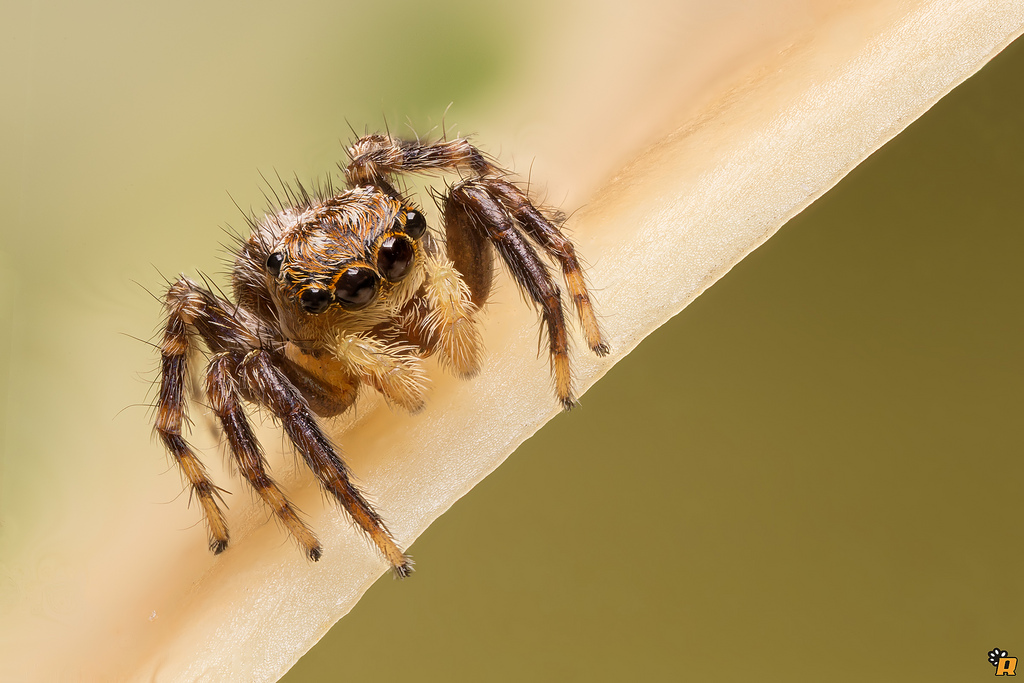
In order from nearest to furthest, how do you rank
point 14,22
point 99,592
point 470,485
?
1. point 470,485
2. point 99,592
3. point 14,22

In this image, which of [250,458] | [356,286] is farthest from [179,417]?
[356,286]

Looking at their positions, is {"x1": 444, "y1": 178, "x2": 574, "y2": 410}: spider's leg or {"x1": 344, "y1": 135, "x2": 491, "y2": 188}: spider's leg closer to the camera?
{"x1": 444, "y1": 178, "x2": 574, "y2": 410}: spider's leg

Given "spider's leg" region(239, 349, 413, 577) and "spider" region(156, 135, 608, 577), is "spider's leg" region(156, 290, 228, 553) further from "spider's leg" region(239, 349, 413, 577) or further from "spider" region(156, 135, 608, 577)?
"spider's leg" region(239, 349, 413, 577)

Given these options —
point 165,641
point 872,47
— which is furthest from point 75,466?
point 872,47

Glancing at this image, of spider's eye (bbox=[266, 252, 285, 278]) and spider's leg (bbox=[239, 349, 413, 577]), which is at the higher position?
spider's eye (bbox=[266, 252, 285, 278])

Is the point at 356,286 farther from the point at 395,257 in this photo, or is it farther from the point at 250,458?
the point at 250,458

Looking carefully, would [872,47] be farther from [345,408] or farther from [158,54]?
[158,54]

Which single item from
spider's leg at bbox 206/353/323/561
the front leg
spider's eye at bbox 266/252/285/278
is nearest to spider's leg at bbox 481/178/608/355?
the front leg
